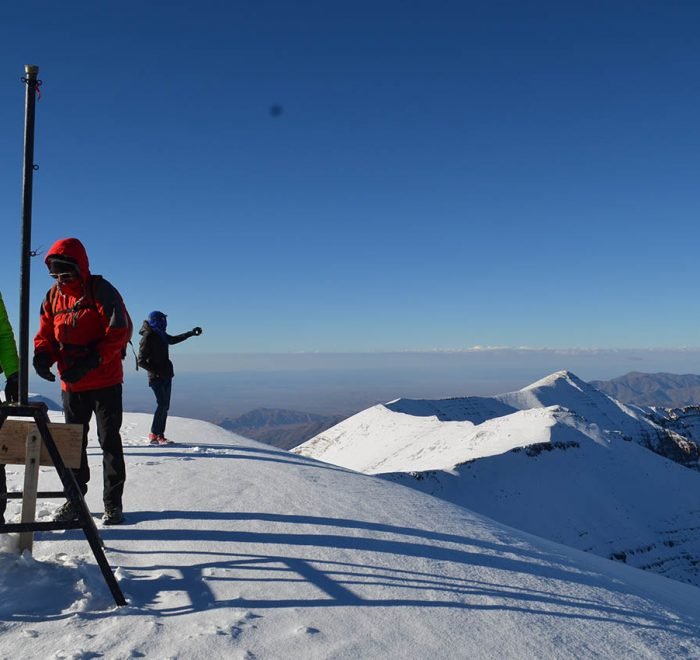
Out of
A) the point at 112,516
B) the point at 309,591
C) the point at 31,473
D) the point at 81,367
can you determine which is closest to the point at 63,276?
the point at 81,367

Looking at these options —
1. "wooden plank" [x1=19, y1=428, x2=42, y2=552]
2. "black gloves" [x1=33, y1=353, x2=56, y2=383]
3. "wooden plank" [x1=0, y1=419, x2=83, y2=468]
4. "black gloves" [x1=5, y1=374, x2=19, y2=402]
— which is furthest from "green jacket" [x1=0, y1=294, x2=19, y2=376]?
"wooden plank" [x1=19, y1=428, x2=42, y2=552]

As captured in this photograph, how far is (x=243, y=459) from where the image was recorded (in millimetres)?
10445

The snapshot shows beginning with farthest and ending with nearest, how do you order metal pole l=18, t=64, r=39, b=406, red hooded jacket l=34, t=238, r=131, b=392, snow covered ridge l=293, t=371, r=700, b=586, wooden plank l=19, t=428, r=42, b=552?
snow covered ridge l=293, t=371, r=700, b=586 < red hooded jacket l=34, t=238, r=131, b=392 < wooden plank l=19, t=428, r=42, b=552 < metal pole l=18, t=64, r=39, b=406

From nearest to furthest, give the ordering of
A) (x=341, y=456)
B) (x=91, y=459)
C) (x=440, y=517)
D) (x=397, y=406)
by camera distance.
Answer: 1. (x=440, y=517)
2. (x=91, y=459)
3. (x=341, y=456)
4. (x=397, y=406)

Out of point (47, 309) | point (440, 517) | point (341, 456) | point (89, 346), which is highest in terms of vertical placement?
point (47, 309)

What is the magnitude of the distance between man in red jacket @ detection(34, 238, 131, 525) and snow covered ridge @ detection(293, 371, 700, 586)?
2942cm

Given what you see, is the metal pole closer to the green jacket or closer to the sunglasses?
the green jacket

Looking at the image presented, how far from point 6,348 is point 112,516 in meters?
2.26

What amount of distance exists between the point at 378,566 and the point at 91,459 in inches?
291

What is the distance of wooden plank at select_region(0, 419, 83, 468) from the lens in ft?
15.2

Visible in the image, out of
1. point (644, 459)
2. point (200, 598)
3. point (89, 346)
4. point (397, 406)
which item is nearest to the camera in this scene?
point (200, 598)

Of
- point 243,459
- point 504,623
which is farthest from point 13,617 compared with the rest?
point 243,459

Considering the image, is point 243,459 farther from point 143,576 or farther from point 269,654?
point 269,654

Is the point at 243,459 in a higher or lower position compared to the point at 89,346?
lower
